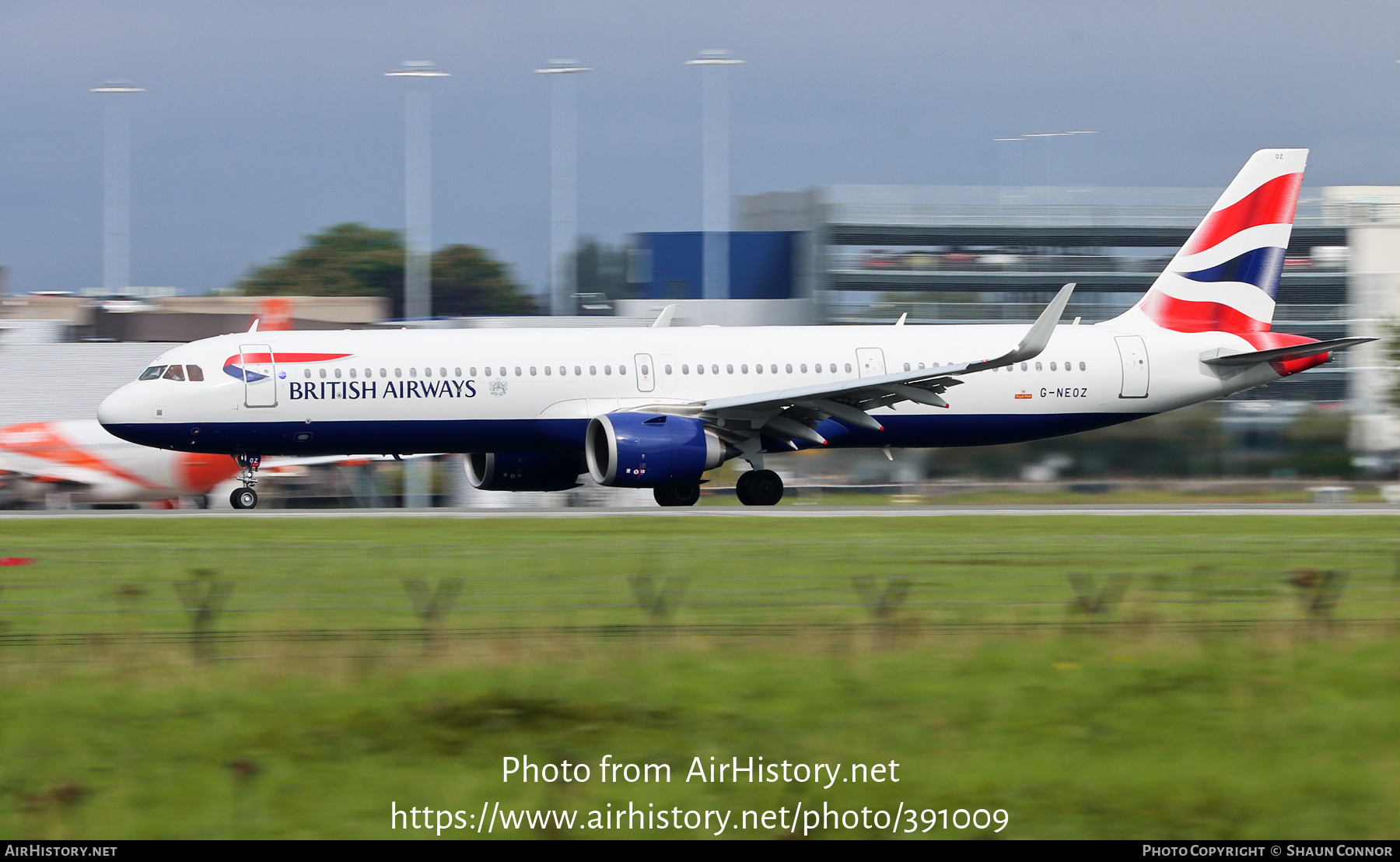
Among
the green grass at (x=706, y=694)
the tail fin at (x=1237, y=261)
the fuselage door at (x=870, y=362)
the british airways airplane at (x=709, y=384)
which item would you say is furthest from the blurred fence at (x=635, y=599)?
the tail fin at (x=1237, y=261)

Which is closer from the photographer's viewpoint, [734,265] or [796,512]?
[796,512]

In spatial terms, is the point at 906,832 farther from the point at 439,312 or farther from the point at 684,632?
the point at 439,312

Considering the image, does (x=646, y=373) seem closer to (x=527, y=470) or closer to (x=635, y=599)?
(x=527, y=470)

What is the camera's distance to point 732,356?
102ft

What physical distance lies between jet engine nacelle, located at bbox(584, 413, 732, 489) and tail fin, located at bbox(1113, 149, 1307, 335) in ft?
34.4

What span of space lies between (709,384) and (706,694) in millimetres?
19929

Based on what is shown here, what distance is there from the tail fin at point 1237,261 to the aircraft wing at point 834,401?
5244 mm

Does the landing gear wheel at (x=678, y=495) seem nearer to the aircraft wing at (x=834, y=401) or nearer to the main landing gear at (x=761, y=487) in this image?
the main landing gear at (x=761, y=487)

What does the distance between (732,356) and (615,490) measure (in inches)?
300

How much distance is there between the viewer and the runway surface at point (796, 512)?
2764cm

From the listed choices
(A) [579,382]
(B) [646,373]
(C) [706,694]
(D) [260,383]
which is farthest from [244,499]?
(C) [706,694]

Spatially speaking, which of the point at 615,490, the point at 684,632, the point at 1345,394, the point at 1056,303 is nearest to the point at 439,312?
the point at 1345,394

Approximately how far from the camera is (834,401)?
96.7 feet

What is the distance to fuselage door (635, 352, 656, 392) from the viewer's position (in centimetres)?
3059
